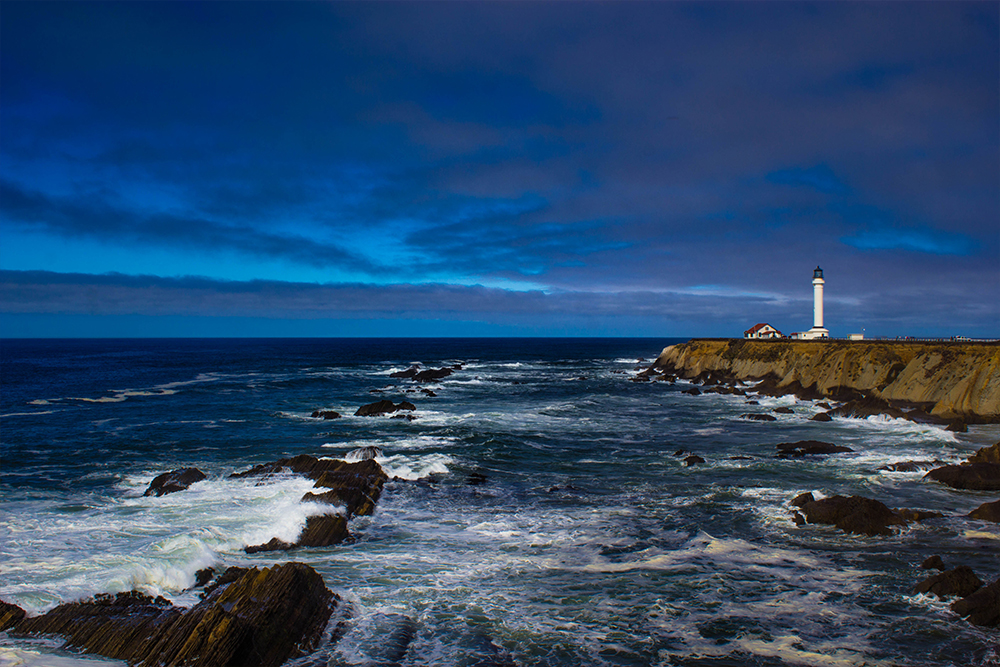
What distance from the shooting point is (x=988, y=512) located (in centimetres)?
1645

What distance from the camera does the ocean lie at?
33.7 feet

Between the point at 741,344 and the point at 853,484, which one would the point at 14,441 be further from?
the point at 741,344

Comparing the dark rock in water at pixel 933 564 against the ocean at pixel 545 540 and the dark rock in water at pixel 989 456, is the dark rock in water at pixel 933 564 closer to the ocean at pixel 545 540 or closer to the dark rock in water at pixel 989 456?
the ocean at pixel 545 540

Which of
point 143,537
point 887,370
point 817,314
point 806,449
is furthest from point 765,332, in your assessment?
point 143,537

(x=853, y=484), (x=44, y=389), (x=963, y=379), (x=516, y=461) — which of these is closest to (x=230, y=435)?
(x=516, y=461)

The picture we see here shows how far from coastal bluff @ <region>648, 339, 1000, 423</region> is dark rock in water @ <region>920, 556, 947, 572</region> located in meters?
26.5

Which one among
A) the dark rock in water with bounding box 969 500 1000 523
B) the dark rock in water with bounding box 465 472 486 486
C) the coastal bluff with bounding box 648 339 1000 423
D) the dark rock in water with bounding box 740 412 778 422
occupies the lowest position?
the dark rock in water with bounding box 465 472 486 486

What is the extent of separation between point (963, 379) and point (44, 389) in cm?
7636

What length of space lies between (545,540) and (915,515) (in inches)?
437

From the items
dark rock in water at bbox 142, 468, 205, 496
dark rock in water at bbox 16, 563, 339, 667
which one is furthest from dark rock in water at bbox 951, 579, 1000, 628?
dark rock in water at bbox 142, 468, 205, 496

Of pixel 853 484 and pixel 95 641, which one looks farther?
pixel 853 484

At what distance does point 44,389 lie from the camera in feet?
178

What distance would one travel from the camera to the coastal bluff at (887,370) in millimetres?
34500

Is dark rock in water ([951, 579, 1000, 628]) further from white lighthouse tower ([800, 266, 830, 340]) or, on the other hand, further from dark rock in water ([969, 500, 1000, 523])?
white lighthouse tower ([800, 266, 830, 340])
